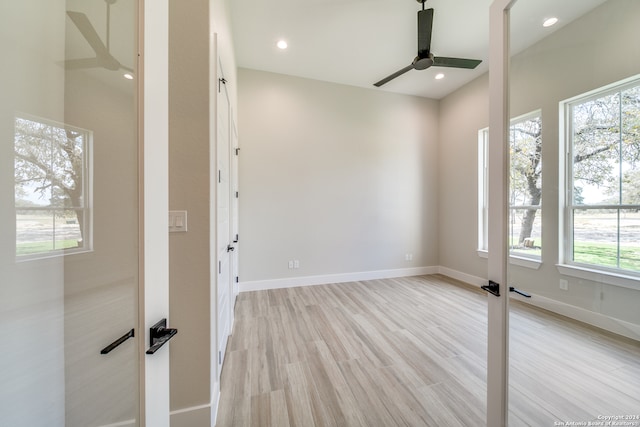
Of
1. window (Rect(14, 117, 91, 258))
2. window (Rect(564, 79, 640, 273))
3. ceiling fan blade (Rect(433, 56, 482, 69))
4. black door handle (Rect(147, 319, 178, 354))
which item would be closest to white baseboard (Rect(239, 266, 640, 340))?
window (Rect(564, 79, 640, 273))

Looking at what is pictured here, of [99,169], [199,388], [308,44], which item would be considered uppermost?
[308,44]

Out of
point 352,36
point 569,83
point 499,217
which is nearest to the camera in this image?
point 499,217

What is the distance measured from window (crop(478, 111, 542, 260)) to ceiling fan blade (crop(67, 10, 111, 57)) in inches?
66.1

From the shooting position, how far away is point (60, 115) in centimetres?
74

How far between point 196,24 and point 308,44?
6.63 feet

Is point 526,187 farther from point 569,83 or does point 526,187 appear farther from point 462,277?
point 462,277

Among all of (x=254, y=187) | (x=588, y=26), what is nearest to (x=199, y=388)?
(x=254, y=187)

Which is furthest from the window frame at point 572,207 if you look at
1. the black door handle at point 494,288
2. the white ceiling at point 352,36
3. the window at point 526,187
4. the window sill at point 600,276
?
the white ceiling at point 352,36

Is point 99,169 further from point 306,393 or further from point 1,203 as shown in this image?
point 306,393

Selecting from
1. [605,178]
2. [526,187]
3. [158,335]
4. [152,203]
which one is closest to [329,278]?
[526,187]

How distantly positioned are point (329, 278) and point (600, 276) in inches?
115

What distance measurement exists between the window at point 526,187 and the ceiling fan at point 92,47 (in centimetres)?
165

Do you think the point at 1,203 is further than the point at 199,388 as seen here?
No

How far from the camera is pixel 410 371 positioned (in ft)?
5.58
